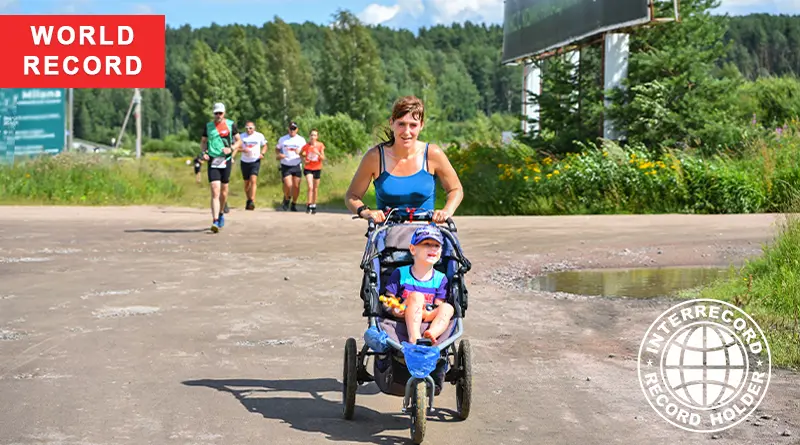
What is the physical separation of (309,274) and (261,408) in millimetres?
6003

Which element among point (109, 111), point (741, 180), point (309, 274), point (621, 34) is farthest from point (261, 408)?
point (109, 111)

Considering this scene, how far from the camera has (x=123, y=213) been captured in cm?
2252

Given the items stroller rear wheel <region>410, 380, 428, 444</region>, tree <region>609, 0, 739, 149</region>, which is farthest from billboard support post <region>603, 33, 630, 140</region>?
stroller rear wheel <region>410, 380, 428, 444</region>

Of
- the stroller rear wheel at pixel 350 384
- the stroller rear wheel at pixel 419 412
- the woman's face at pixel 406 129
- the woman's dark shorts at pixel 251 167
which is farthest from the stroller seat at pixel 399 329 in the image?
the woman's dark shorts at pixel 251 167

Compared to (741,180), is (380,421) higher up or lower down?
lower down

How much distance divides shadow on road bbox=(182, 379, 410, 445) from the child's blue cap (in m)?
1.07

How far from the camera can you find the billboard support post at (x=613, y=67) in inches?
930

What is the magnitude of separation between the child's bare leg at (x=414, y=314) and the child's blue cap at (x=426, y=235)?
310 mm

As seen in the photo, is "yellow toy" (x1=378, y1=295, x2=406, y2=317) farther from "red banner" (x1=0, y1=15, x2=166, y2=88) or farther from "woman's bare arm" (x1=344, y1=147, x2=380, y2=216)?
"red banner" (x1=0, y1=15, x2=166, y2=88)

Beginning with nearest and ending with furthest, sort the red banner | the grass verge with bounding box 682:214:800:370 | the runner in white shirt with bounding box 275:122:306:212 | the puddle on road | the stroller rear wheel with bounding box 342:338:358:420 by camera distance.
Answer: the stroller rear wheel with bounding box 342:338:358:420, the grass verge with bounding box 682:214:800:370, the puddle on road, the runner in white shirt with bounding box 275:122:306:212, the red banner

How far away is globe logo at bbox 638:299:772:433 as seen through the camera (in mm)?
6602

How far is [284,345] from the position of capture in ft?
28.3

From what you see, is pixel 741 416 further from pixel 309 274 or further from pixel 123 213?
pixel 123 213

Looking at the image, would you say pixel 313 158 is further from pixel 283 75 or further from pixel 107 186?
pixel 283 75
